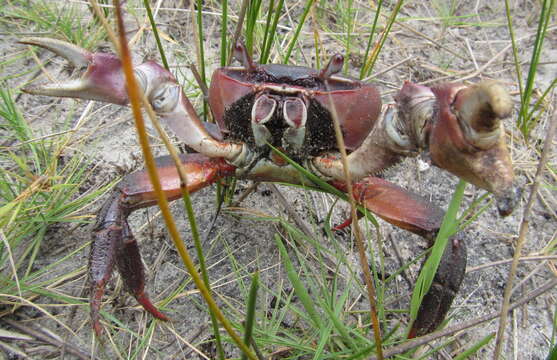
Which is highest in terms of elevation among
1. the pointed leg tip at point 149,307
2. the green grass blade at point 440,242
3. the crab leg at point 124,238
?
the green grass blade at point 440,242

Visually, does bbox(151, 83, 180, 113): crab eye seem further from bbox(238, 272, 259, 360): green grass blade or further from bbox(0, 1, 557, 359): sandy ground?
bbox(238, 272, 259, 360): green grass blade

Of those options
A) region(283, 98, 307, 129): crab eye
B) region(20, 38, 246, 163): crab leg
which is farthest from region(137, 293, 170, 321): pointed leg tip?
region(283, 98, 307, 129): crab eye

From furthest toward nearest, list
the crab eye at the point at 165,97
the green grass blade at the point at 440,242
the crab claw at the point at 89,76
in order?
1. the crab eye at the point at 165,97
2. the crab claw at the point at 89,76
3. the green grass blade at the point at 440,242

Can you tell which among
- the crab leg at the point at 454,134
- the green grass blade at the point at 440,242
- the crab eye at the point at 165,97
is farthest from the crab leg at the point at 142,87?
the green grass blade at the point at 440,242

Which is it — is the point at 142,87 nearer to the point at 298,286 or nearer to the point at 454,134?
the point at 298,286

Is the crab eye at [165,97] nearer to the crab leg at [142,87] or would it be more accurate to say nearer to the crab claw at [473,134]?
the crab leg at [142,87]

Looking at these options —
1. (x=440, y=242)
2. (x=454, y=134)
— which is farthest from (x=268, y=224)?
(x=454, y=134)
